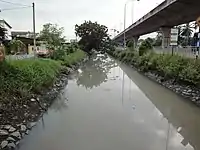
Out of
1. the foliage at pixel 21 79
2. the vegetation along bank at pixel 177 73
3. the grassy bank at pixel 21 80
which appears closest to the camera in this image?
the grassy bank at pixel 21 80

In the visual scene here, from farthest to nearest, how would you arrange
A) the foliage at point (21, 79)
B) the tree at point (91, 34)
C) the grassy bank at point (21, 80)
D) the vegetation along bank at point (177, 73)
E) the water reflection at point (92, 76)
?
the tree at point (91, 34) → the water reflection at point (92, 76) → the vegetation along bank at point (177, 73) → the foliage at point (21, 79) → the grassy bank at point (21, 80)

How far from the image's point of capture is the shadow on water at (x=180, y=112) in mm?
8359

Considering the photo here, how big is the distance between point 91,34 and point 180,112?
4204 cm

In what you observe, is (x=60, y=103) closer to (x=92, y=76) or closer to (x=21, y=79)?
(x=21, y=79)

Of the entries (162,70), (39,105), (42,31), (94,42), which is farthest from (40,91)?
(94,42)

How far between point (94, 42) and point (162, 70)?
34.1m

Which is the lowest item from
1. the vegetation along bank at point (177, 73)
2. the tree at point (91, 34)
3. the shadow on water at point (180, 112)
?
the shadow on water at point (180, 112)

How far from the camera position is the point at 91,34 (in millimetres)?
52000

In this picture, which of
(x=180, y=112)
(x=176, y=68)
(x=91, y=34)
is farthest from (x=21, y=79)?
(x=91, y=34)

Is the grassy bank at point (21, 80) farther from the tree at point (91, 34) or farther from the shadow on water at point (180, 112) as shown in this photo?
the tree at point (91, 34)

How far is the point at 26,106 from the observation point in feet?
32.6

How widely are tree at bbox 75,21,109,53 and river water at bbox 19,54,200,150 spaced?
38.6 m

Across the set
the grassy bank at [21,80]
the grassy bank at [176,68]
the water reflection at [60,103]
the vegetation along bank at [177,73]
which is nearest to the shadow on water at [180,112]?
the vegetation along bank at [177,73]

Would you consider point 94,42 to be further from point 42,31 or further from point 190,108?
point 190,108
